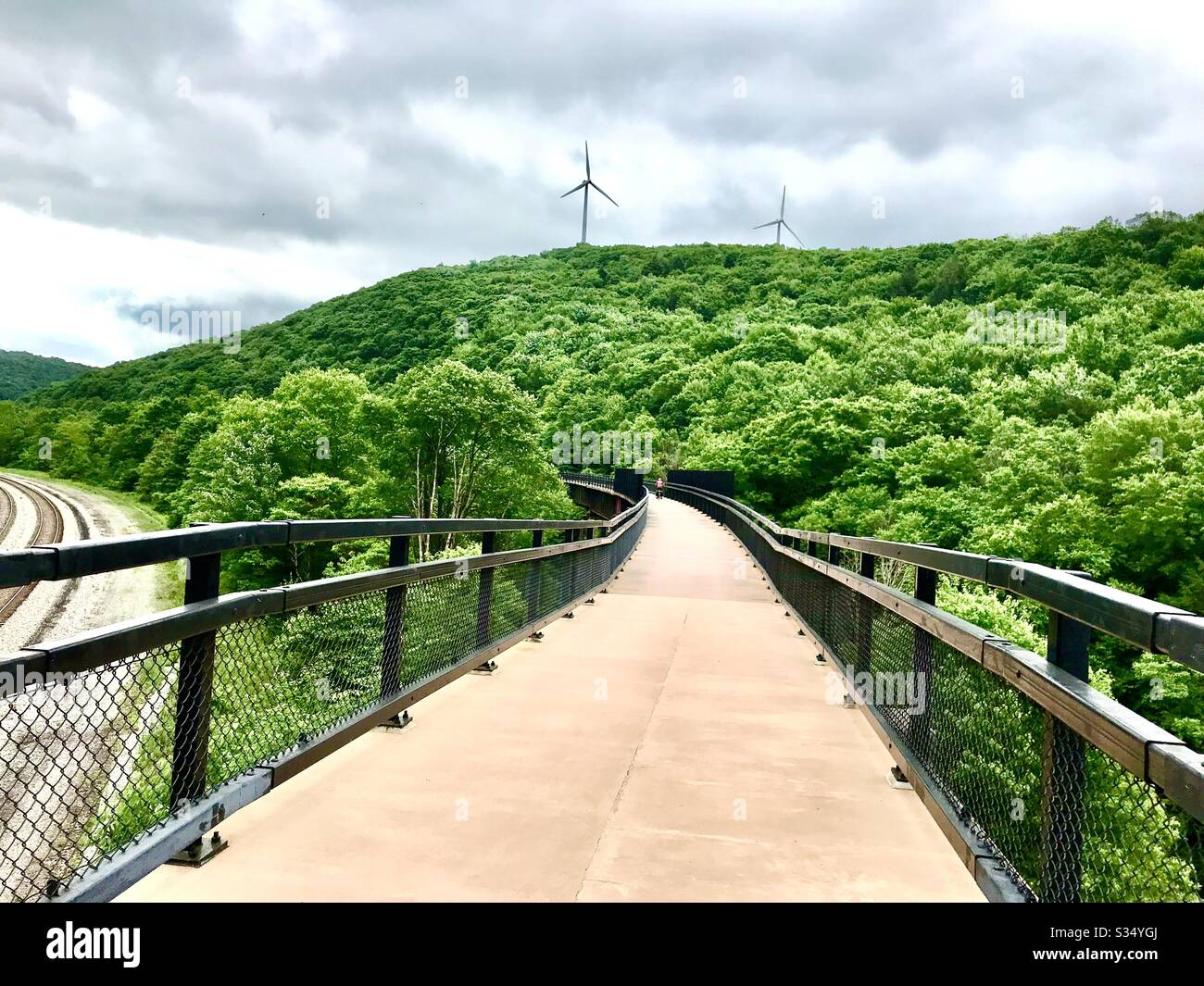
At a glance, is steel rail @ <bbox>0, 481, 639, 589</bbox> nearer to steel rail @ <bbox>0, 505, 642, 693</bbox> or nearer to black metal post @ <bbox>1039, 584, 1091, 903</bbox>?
steel rail @ <bbox>0, 505, 642, 693</bbox>

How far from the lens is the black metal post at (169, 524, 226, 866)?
9.77 feet

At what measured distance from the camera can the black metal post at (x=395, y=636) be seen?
480 cm

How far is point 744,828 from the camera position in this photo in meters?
3.61

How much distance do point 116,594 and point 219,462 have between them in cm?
1044

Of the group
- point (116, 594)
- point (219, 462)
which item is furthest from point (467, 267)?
point (116, 594)

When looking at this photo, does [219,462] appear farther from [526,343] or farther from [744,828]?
[526,343]

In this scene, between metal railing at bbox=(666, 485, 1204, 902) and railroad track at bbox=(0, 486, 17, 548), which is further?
railroad track at bbox=(0, 486, 17, 548)

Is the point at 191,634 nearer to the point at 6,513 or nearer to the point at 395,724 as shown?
the point at 395,724

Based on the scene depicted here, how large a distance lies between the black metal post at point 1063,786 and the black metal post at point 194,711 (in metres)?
2.65
